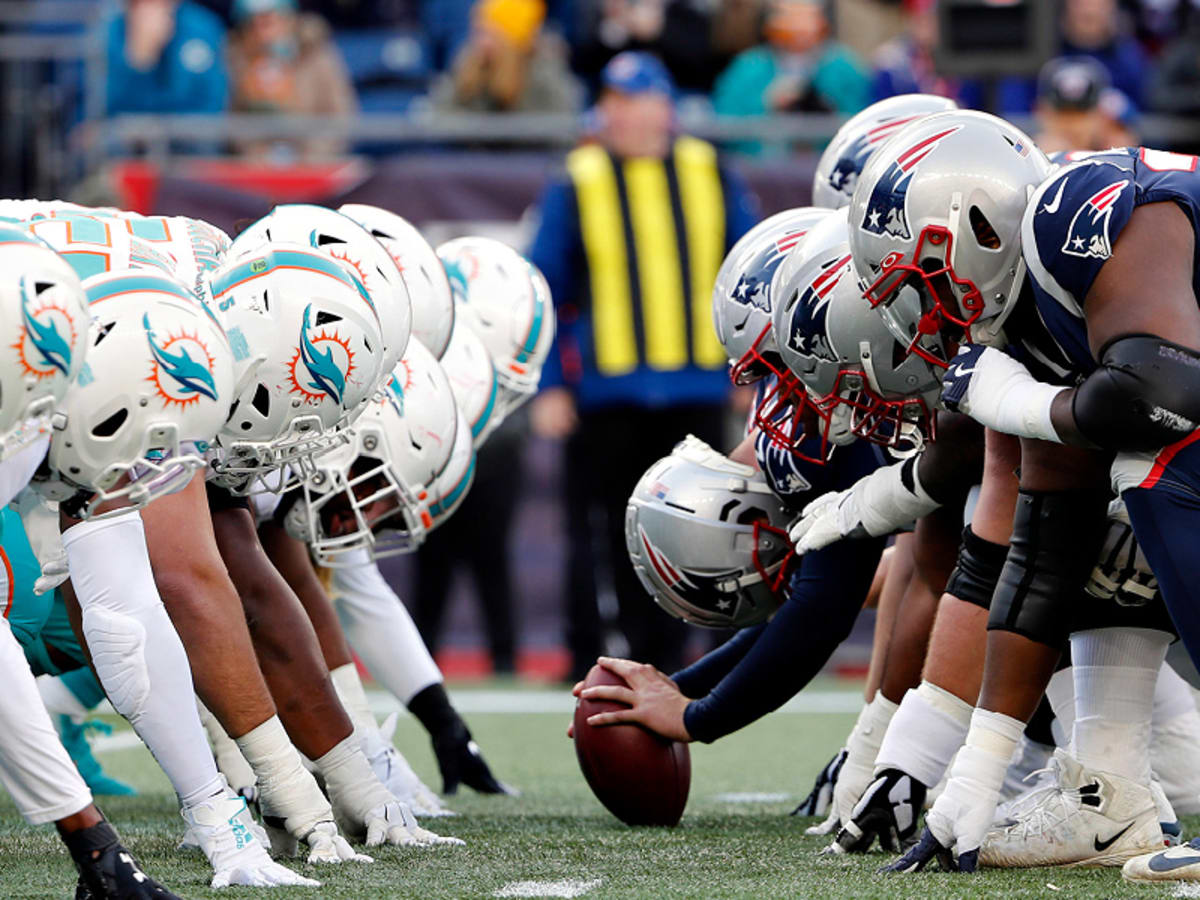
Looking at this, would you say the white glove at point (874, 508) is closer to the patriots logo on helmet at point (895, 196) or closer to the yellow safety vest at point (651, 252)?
the patriots logo on helmet at point (895, 196)

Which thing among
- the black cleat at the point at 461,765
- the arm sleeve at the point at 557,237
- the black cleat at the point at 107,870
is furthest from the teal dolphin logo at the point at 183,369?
the arm sleeve at the point at 557,237

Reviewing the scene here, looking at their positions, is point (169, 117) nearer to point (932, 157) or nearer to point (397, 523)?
point (397, 523)

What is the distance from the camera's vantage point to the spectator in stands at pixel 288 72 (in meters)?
9.27

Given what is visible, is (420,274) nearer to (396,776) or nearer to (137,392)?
(396,776)

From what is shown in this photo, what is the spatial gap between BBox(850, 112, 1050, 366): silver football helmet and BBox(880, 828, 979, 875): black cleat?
83 centimetres

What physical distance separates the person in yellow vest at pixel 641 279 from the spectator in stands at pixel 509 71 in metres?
1.94

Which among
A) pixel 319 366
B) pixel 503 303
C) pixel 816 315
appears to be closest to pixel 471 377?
pixel 503 303

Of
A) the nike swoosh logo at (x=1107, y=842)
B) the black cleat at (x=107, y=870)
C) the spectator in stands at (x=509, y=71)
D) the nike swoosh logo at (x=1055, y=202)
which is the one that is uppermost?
the spectator in stands at (x=509, y=71)

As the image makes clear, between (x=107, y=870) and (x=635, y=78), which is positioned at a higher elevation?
(x=635, y=78)

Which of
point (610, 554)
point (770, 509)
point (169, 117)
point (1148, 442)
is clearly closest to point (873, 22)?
point (169, 117)

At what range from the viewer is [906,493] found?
3586mm

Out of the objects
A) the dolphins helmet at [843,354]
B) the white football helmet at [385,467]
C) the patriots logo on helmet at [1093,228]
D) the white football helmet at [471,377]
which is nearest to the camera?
the patriots logo on helmet at [1093,228]

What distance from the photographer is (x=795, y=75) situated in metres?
9.18

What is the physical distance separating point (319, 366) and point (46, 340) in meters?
0.68
